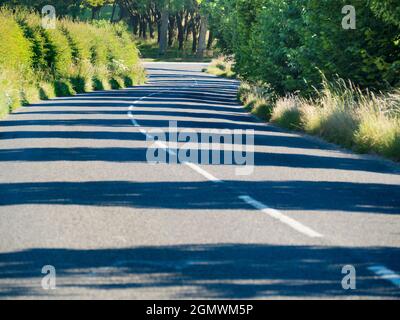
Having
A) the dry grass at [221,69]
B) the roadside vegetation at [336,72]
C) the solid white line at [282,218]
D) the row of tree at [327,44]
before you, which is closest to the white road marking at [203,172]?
the solid white line at [282,218]

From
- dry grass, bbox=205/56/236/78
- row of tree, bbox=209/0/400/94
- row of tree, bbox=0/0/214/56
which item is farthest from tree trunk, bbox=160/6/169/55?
row of tree, bbox=209/0/400/94

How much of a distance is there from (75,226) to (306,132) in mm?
16074

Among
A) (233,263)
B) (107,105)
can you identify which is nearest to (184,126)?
(107,105)

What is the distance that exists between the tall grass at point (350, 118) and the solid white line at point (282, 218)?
7259 mm

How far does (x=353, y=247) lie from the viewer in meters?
9.77

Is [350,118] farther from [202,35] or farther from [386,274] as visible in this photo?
[202,35]

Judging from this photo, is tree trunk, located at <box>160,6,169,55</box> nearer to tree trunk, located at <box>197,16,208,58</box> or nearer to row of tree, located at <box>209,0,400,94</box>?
tree trunk, located at <box>197,16,208,58</box>

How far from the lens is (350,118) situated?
23.4 metres

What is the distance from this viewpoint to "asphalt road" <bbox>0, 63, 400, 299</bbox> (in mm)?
8148

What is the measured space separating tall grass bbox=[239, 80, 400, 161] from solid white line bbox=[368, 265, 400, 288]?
35.5ft

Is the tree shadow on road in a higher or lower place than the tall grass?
higher

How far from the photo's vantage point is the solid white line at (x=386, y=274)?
8298 millimetres

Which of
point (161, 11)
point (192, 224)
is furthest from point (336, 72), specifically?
point (161, 11)
